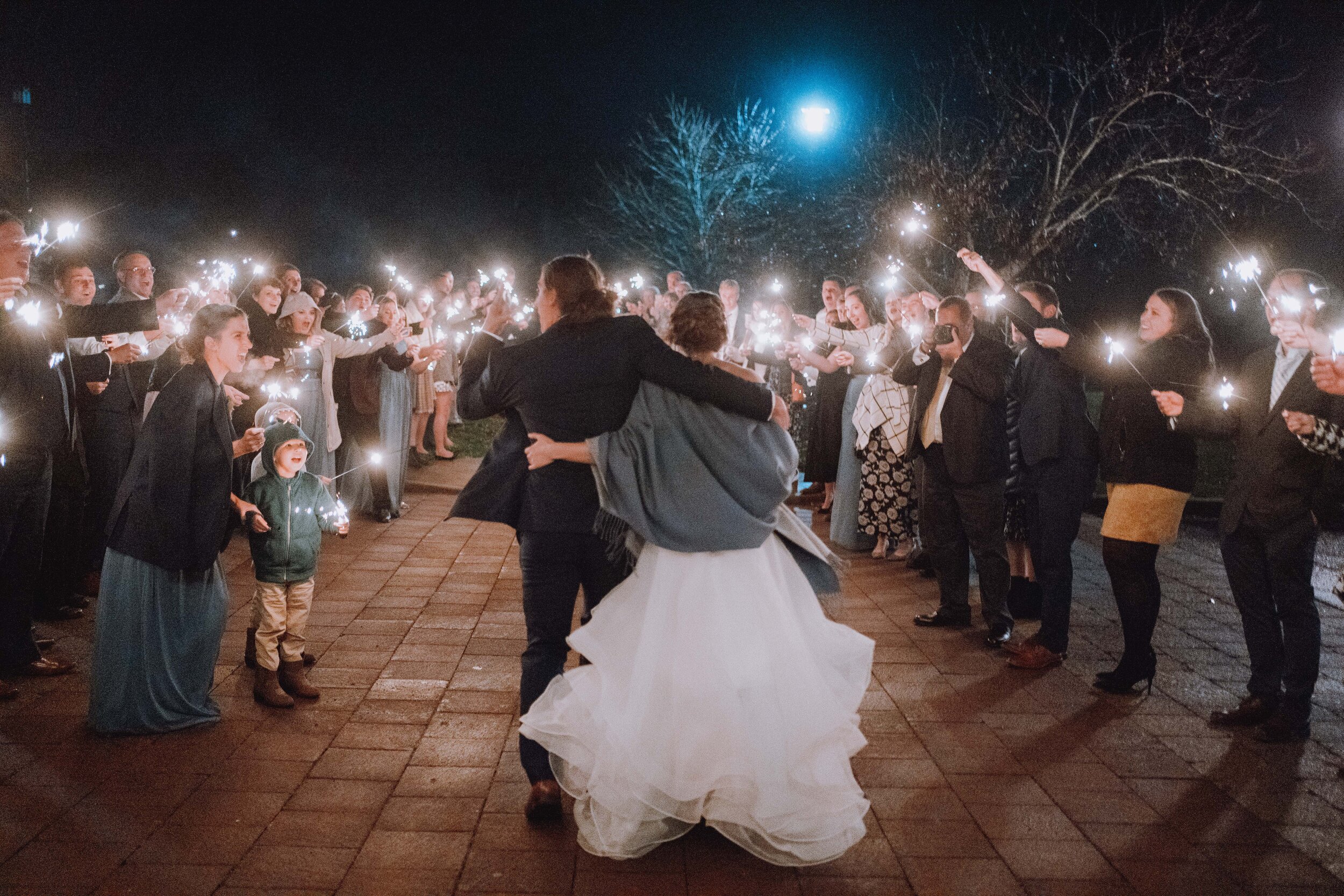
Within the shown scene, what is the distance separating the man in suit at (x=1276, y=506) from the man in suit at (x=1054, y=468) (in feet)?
2.96

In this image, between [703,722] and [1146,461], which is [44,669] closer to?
[703,722]

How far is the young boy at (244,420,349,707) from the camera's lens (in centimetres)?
490

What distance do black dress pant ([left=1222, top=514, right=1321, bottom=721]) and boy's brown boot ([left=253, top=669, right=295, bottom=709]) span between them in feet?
15.2

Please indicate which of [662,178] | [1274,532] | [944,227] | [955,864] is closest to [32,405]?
[955,864]

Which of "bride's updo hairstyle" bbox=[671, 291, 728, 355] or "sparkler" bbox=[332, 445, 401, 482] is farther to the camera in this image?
"sparkler" bbox=[332, 445, 401, 482]

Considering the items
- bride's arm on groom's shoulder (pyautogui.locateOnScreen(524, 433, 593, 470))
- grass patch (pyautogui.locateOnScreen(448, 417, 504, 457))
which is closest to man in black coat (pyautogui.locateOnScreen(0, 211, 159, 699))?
bride's arm on groom's shoulder (pyautogui.locateOnScreen(524, 433, 593, 470))

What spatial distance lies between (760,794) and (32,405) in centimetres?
414

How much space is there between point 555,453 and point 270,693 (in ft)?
7.38

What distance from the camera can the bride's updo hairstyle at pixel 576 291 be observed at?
12.4ft

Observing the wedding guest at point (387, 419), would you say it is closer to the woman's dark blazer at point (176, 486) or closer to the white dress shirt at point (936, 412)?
the woman's dark blazer at point (176, 486)

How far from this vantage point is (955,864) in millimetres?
3566

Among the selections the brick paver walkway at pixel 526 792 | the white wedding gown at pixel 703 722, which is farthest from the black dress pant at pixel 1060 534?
the white wedding gown at pixel 703 722

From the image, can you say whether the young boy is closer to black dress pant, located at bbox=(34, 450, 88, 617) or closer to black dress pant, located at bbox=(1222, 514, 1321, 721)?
black dress pant, located at bbox=(34, 450, 88, 617)

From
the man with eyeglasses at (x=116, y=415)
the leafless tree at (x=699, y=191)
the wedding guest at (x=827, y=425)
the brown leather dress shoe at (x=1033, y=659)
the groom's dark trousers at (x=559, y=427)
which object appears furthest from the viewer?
the leafless tree at (x=699, y=191)
